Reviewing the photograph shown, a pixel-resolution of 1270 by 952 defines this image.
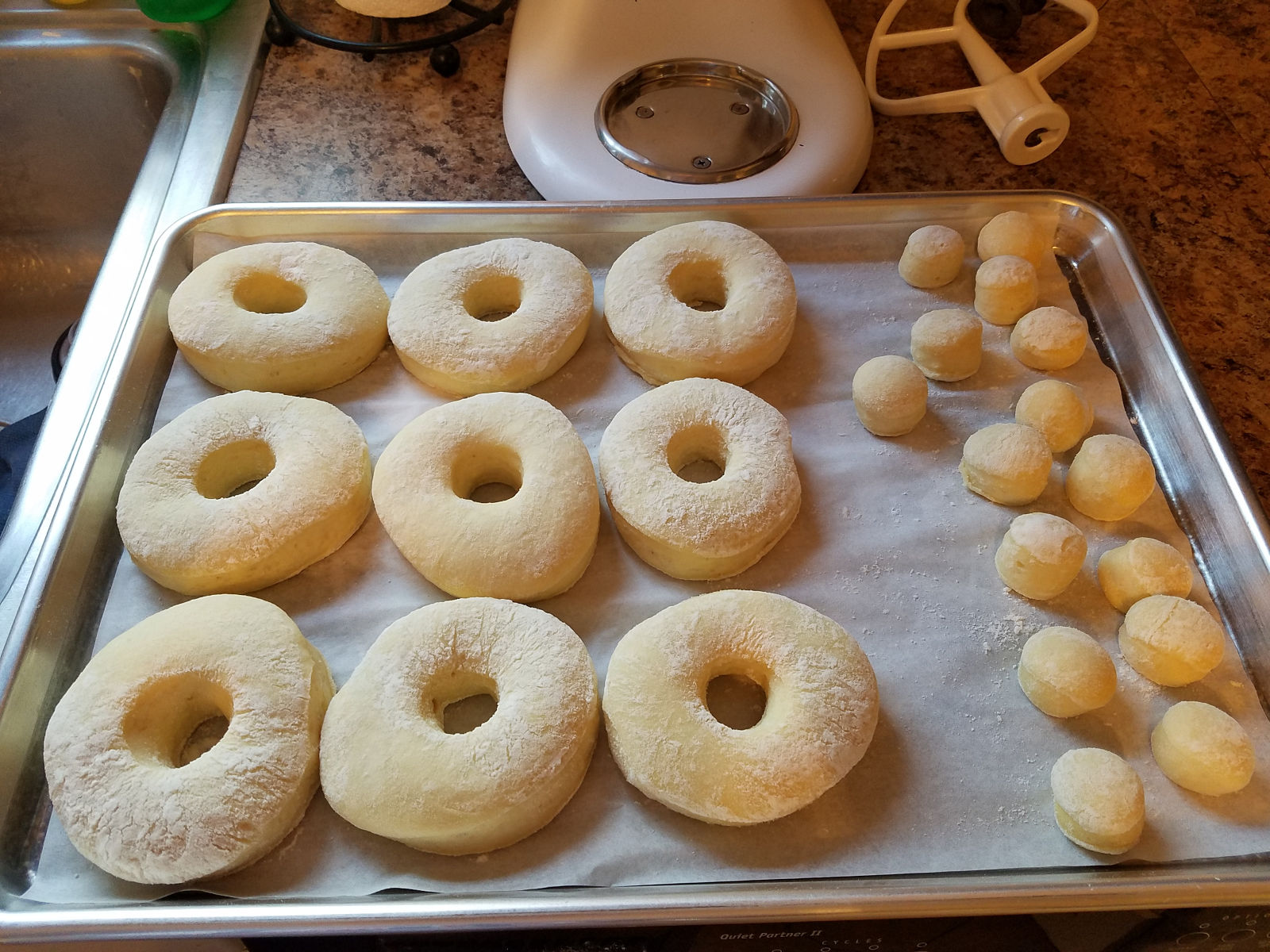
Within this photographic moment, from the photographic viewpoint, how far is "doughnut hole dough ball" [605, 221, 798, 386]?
133cm

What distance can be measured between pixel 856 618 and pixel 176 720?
834 mm

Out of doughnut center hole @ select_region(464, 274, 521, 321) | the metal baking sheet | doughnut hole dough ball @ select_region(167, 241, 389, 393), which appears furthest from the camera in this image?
doughnut center hole @ select_region(464, 274, 521, 321)

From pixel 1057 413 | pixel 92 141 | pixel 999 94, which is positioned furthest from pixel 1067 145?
pixel 92 141

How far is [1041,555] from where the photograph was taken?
3.71 ft

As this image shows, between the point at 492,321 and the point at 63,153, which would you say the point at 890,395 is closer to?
the point at 492,321

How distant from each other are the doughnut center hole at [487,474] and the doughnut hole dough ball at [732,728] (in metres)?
0.31

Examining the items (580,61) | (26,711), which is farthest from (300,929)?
(580,61)

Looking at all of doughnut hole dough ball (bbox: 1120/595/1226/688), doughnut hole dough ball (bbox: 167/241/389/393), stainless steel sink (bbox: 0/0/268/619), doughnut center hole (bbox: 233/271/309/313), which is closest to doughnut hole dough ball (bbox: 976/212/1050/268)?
doughnut hole dough ball (bbox: 1120/595/1226/688)

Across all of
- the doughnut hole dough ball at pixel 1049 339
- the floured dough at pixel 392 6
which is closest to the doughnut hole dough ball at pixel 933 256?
the doughnut hole dough ball at pixel 1049 339

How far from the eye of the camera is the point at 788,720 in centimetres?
102

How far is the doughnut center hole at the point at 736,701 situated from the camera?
110 cm

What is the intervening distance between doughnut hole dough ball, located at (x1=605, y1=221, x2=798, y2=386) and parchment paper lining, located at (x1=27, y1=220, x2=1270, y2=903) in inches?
2.7

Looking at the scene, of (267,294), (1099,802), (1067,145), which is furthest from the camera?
(1067,145)

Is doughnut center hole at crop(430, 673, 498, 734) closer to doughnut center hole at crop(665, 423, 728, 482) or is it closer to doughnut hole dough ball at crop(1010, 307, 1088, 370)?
doughnut center hole at crop(665, 423, 728, 482)
